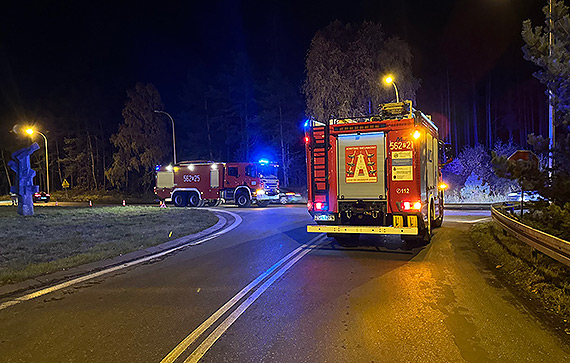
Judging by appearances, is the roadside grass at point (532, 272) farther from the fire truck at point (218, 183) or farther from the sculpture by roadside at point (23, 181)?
the sculpture by roadside at point (23, 181)

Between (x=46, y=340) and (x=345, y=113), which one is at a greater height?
(x=345, y=113)

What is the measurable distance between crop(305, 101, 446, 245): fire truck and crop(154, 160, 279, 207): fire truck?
16.0 metres

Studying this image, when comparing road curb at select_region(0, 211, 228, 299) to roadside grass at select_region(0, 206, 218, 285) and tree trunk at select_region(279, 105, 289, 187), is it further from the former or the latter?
tree trunk at select_region(279, 105, 289, 187)

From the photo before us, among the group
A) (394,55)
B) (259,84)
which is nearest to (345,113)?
(394,55)

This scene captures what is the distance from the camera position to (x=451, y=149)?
12891mm

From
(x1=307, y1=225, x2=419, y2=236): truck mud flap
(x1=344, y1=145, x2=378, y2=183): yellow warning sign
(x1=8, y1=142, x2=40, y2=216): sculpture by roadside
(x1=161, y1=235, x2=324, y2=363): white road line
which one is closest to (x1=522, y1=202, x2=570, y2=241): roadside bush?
(x1=307, y1=225, x2=419, y2=236): truck mud flap

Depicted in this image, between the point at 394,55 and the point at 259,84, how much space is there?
1809 centimetres

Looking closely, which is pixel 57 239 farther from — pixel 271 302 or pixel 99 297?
pixel 271 302

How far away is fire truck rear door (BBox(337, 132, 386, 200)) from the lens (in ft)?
31.1

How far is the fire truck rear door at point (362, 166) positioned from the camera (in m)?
9.48

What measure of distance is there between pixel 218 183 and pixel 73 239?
50.5ft

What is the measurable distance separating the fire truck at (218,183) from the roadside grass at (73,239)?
8.37 m

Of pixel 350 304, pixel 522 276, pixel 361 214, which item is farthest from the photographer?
pixel 361 214

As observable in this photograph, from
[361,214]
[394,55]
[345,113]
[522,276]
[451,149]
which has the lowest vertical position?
[522,276]
